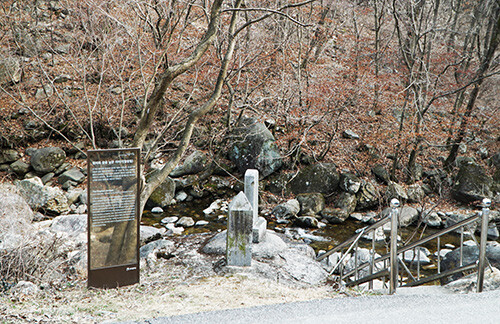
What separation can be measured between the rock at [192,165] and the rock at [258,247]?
6.65m

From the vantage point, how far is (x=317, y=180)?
13203 mm

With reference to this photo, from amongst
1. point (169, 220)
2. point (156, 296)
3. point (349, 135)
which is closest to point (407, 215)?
point (349, 135)

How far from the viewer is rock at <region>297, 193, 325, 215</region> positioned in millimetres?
12055

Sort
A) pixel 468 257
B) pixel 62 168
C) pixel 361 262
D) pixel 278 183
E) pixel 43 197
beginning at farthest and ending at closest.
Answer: pixel 62 168 → pixel 278 183 → pixel 43 197 → pixel 361 262 → pixel 468 257

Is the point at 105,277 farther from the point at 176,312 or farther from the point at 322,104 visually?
the point at 322,104

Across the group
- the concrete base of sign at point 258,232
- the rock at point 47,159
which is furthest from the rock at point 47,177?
the concrete base of sign at point 258,232

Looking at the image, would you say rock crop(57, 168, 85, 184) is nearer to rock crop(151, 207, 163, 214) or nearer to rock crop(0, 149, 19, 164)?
rock crop(0, 149, 19, 164)

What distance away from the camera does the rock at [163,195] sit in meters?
12.1

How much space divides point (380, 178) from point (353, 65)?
14.5 feet

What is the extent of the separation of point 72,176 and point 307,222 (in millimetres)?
7869

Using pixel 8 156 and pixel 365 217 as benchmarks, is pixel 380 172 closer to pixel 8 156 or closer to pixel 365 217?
pixel 365 217

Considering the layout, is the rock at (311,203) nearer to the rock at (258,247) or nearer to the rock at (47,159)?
the rock at (258,247)

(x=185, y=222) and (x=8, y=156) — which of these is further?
(x=8, y=156)

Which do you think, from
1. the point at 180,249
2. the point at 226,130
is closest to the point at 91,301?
the point at 180,249
